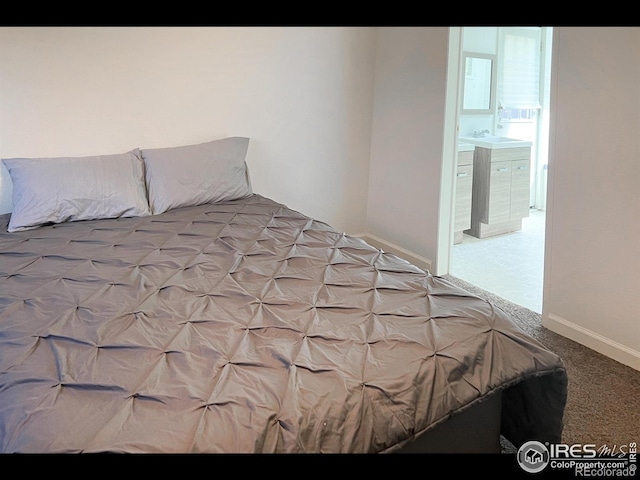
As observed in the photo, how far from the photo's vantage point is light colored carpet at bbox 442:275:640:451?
1.93m

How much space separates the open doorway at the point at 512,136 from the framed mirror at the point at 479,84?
4 cm

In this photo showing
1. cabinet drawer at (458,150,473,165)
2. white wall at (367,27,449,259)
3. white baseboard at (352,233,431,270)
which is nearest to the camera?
white wall at (367,27,449,259)

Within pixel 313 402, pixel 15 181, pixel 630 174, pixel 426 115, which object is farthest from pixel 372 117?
pixel 313 402

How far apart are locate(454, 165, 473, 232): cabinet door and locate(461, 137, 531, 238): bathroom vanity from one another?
0.16 meters

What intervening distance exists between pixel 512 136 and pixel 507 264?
1.92m

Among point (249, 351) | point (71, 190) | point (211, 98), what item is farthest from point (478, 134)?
point (249, 351)

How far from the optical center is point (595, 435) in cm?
193

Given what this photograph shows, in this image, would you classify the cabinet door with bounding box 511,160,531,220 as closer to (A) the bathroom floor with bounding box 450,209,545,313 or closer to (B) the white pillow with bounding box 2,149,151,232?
(A) the bathroom floor with bounding box 450,209,545,313

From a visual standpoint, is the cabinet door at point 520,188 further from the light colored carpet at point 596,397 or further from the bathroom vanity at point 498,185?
the light colored carpet at point 596,397

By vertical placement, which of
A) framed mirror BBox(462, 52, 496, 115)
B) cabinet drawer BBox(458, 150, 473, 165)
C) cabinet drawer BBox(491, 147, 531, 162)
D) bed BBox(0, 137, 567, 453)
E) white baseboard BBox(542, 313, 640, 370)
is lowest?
white baseboard BBox(542, 313, 640, 370)

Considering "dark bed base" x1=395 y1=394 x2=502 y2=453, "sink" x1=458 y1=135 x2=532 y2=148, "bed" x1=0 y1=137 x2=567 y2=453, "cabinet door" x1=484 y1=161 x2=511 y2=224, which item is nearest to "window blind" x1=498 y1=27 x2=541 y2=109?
"sink" x1=458 y1=135 x2=532 y2=148

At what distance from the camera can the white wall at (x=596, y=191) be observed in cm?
230
